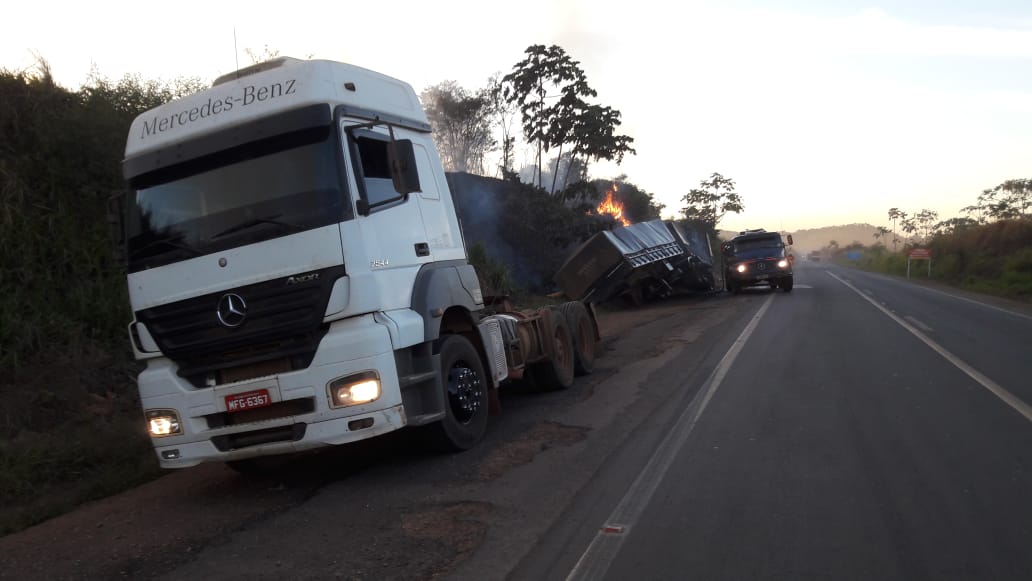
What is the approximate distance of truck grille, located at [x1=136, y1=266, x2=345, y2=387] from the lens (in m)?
5.39

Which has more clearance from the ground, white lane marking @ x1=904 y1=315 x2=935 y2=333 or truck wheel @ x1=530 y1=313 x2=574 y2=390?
truck wheel @ x1=530 y1=313 x2=574 y2=390

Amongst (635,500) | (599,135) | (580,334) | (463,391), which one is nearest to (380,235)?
(463,391)

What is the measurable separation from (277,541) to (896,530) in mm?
3684

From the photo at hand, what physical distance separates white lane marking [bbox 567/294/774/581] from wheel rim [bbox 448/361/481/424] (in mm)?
1655

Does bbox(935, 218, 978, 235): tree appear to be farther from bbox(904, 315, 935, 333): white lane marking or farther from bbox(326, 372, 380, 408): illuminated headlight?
bbox(326, 372, 380, 408): illuminated headlight

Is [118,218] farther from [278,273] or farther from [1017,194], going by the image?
[1017,194]

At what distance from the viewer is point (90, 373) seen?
360 inches

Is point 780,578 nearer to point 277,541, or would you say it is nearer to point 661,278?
point 277,541

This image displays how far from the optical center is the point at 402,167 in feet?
19.0

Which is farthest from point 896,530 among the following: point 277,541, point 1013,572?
point 277,541

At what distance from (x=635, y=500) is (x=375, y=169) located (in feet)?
10.5

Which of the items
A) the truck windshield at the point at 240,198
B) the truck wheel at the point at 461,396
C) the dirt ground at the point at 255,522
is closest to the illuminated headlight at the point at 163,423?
the dirt ground at the point at 255,522

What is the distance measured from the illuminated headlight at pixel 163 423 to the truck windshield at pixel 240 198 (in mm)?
1132

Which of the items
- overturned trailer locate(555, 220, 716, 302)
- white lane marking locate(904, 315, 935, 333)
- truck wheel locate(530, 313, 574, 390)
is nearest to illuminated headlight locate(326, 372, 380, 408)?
truck wheel locate(530, 313, 574, 390)
